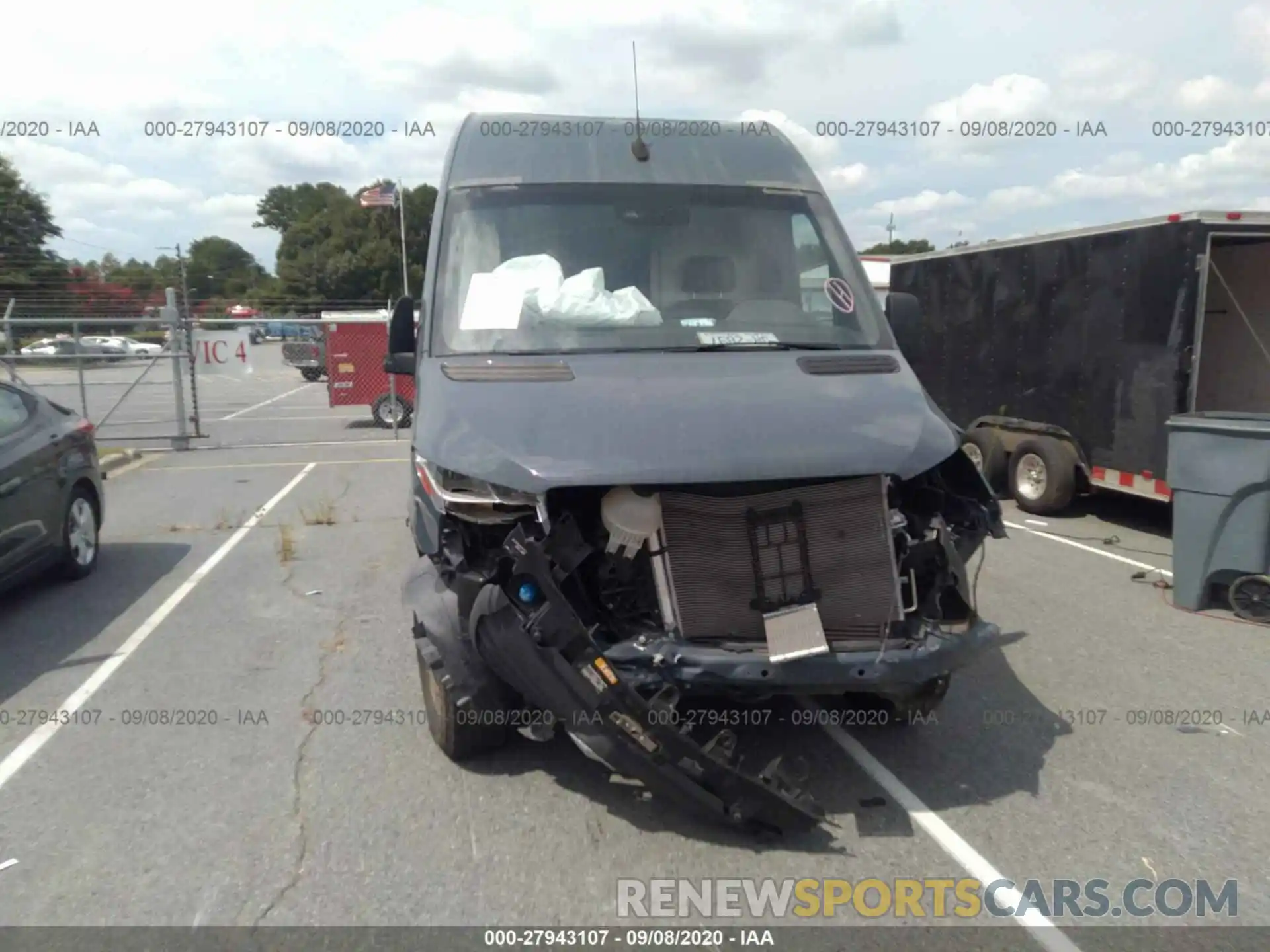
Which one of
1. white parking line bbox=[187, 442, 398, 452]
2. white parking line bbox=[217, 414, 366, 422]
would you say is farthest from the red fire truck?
white parking line bbox=[187, 442, 398, 452]

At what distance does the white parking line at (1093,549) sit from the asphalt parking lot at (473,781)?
3.37ft

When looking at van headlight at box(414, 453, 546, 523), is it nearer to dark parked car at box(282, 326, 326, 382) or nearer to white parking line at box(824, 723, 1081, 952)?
white parking line at box(824, 723, 1081, 952)

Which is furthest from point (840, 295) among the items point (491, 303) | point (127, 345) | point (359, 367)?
point (127, 345)

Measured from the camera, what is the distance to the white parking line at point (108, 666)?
4.66 meters

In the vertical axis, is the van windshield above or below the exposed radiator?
above

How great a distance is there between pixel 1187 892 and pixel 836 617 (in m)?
1.47

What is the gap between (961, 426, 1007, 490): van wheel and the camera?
11.1m

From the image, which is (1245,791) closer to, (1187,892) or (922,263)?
(1187,892)

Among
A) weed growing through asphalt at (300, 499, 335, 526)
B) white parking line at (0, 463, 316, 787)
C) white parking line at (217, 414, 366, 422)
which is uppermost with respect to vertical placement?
white parking line at (217, 414, 366, 422)

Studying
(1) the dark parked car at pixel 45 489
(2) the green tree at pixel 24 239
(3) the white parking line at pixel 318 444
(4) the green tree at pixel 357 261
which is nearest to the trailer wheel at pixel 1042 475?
(1) the dark parked car at pixel 45 489

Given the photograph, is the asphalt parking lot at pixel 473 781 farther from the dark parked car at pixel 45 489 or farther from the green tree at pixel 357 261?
the green tree at pixel 357 261

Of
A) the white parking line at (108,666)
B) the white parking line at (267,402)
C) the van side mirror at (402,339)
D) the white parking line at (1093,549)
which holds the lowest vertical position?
the white parking line at (1093,549)

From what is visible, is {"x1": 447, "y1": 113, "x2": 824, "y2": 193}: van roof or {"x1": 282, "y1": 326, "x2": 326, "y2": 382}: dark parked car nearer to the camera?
{"x1": 447, "y1": 113, "x2": 824, "y2": 193}: van roof

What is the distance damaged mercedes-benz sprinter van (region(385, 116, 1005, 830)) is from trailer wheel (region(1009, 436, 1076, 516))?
5.95 metres
